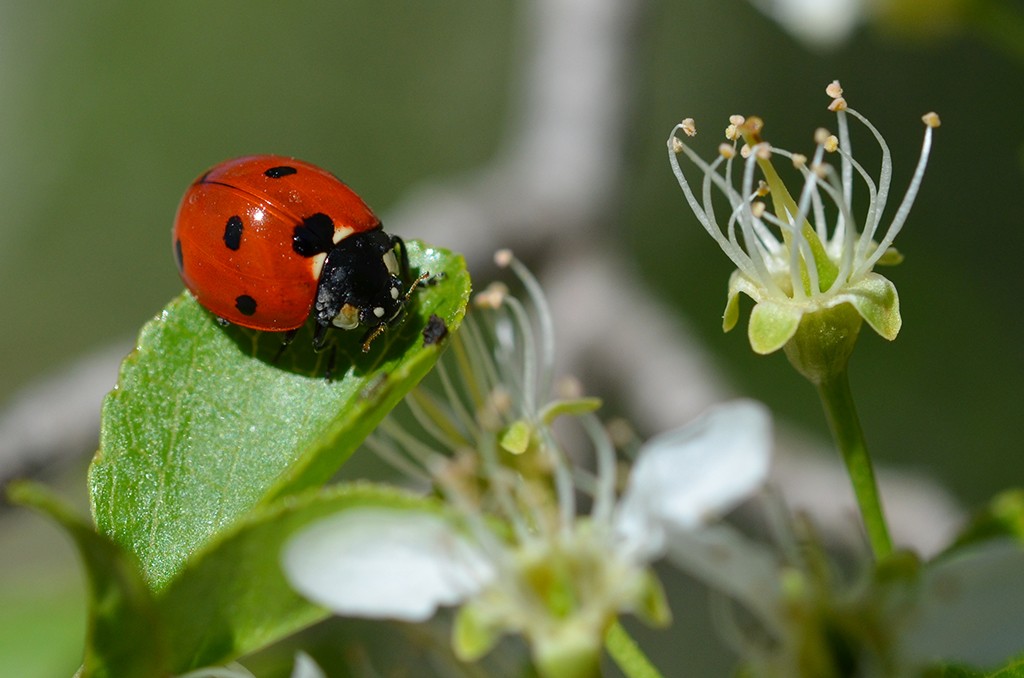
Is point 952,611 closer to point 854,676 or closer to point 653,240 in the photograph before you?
point 854,676

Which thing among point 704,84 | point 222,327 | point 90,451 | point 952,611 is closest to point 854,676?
point 952,611

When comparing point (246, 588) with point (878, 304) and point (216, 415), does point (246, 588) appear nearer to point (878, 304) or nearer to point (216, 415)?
point (216, 415)

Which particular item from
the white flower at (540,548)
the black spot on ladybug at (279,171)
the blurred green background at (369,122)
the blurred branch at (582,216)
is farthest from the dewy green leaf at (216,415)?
the blurred green background at (369,122)

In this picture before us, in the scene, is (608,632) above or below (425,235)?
above

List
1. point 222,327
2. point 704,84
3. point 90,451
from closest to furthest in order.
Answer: point 222,327
point 90,451
point 704,84

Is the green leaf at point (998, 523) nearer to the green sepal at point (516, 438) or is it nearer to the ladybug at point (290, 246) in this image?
the green sepal at point (516, 438)

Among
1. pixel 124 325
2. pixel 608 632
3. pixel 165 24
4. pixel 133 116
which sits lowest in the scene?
pixel 124 325

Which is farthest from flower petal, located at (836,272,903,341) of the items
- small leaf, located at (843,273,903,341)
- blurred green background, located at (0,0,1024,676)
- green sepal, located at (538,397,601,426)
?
blurred green background, located at (0,0,1024,676)

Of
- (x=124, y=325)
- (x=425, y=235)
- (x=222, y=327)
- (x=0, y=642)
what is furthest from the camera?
(x=124, y=325)
